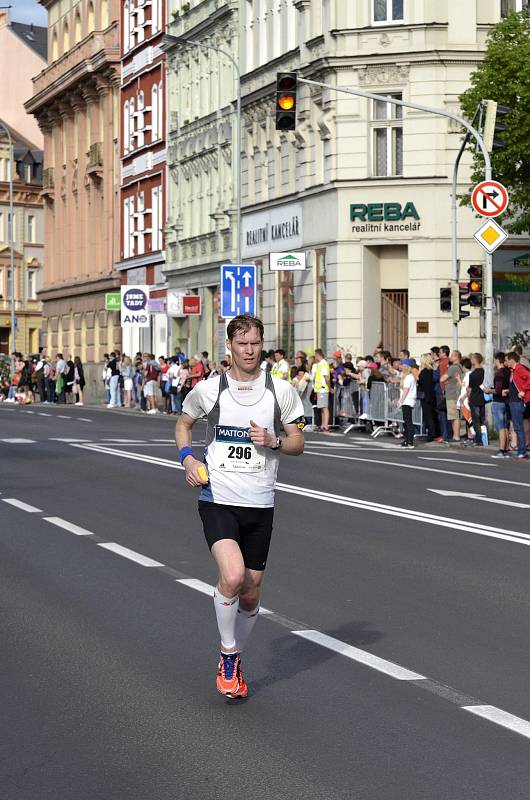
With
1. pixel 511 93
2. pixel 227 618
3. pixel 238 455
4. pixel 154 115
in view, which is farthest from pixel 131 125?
pixel 227 618

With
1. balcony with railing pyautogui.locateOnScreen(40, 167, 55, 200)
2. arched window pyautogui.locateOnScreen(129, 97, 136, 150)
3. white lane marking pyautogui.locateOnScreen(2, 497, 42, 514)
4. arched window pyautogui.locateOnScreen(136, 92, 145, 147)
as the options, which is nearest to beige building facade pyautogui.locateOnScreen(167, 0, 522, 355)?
arched window pyautogui.locateOnScreen(136, 92, 145, 147)

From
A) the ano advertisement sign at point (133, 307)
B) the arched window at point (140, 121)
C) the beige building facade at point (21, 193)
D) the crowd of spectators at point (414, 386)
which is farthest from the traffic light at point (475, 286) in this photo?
the beige building facade at point (21, 193)

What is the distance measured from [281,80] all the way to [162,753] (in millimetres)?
22882

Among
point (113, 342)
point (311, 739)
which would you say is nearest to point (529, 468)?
point (311, 739)

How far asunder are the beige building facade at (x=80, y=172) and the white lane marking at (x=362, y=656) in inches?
2702

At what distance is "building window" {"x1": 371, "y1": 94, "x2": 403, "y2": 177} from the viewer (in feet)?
157

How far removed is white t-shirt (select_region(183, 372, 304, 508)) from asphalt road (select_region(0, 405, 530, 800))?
2.95 feet

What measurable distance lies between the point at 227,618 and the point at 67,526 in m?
8.36

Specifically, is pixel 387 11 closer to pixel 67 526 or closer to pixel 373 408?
pixel 373 408

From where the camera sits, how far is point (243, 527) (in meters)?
8.31

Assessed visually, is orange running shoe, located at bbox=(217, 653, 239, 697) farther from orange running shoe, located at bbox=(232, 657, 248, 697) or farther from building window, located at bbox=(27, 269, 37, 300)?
building window, located at bbox=(27, 269, 37, 300)

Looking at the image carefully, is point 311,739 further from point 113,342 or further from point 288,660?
point 113,342

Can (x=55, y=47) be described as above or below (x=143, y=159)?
above

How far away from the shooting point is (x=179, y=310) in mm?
62188
